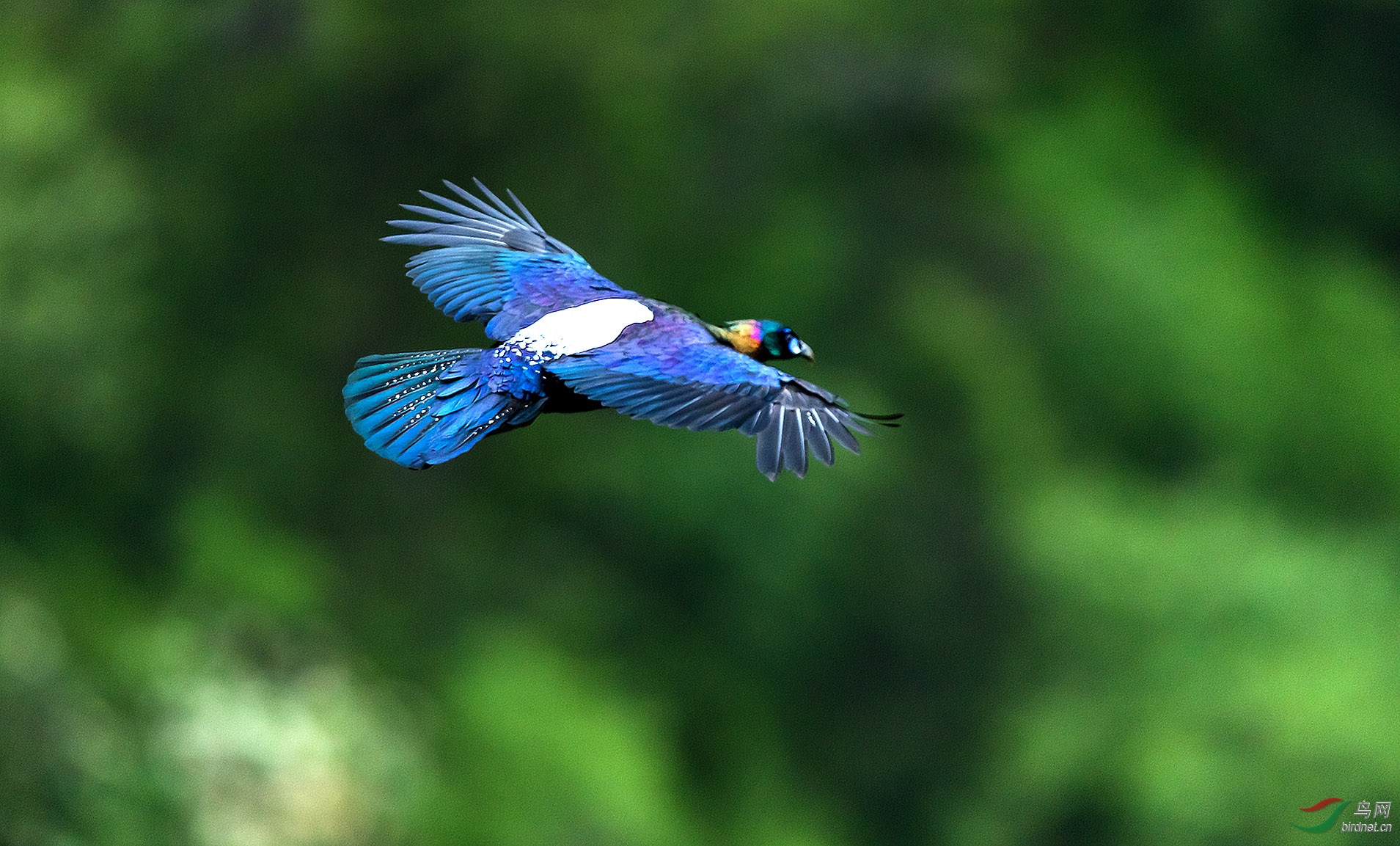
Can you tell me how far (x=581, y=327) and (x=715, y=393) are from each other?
454mm

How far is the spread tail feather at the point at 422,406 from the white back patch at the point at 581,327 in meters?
0.14

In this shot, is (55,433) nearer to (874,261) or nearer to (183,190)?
(183,190)

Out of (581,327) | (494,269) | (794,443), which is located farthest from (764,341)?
(494,269)

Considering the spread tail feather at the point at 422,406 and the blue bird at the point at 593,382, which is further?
the spread tail feather at the point at 422,406

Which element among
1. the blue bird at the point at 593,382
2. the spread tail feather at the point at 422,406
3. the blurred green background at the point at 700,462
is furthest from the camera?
the blurred green background at the point at 700,462

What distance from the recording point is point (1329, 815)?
970 centimetres

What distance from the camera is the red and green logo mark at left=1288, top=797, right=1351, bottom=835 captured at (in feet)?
31.6

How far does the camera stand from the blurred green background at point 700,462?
403 inches

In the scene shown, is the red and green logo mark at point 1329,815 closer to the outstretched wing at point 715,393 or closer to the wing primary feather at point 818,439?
the outstretched wing at point 715,393

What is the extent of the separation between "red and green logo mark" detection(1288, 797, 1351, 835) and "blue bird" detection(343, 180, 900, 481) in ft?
22.6

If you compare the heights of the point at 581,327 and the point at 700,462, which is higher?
the point at 700,462

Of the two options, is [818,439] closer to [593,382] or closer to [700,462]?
[593,382]

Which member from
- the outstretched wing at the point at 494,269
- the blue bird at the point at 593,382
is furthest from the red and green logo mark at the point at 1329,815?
the outstretched wing at the point at 494,269

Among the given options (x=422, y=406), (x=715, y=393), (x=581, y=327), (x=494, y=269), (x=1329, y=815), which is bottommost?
(x=422, y=406)
